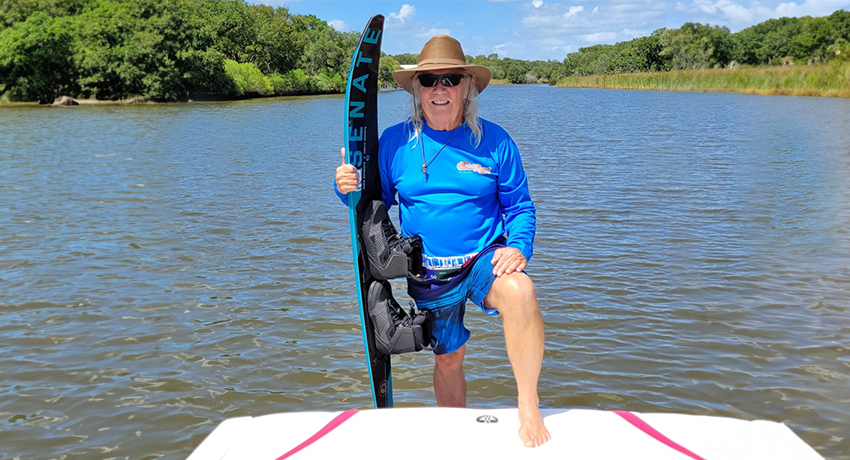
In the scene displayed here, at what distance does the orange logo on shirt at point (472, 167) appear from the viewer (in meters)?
3.59

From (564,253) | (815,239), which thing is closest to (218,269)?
(564,253)

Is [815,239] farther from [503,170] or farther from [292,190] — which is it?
[292,190]

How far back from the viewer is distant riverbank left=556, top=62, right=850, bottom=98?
48250mm

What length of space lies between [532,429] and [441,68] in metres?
1.84

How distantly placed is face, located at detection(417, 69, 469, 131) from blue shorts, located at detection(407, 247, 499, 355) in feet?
2.34

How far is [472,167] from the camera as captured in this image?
141 inches

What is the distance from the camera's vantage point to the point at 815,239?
937 centimetres

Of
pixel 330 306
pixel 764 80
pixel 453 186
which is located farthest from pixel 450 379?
pixel 764 80

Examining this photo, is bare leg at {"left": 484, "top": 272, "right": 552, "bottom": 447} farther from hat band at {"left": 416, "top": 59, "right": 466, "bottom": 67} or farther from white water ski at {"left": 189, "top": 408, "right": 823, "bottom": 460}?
hat band at {"left": 416, "top": 59, "right": 466, "bottom": 67}

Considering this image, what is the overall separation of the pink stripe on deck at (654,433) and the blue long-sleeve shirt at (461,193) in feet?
3.04

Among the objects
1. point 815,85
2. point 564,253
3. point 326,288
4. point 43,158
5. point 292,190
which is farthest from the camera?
point 815,85

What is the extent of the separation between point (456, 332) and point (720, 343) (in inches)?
124

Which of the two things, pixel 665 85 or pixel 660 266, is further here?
pixel 665 85

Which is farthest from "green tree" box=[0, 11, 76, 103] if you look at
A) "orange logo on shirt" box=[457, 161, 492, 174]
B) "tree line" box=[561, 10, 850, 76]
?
"tree line" box=[561, 10, 850, 76]
